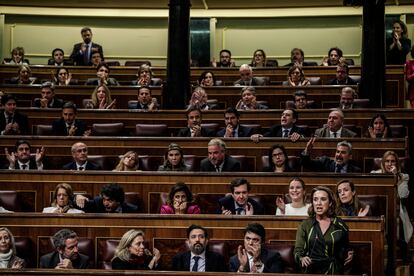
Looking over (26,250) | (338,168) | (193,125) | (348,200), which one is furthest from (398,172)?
(26,250)

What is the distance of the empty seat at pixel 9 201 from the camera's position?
7770mm

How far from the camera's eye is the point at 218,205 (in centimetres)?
770

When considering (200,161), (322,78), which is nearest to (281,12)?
(322,78)

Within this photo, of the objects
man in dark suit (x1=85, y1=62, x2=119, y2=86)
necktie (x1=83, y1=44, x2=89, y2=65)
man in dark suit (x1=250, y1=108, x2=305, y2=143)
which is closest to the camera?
man in dark suit (x1=250, y1=108, x2=305, y2=143)

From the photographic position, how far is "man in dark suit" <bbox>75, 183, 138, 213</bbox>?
23.7ft

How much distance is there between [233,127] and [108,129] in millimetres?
1331

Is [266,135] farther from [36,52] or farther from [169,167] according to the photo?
[36,52]

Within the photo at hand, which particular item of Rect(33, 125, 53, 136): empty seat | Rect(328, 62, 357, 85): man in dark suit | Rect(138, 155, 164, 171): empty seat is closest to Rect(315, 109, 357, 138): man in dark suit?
Rect(138, 155, 164, 171): empty seat

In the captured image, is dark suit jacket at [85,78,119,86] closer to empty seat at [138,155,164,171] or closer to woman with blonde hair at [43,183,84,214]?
empty seat at [138,155,164,171]

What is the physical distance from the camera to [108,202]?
23.8 feet

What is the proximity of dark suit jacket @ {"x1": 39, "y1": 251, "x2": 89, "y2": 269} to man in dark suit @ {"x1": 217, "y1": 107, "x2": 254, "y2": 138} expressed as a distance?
2.92 meters

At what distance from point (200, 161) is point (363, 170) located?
4.91 feet

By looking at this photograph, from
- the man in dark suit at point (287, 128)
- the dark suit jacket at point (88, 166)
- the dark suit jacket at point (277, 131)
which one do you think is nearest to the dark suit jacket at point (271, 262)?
the dark suit jacket at point (88, 166)

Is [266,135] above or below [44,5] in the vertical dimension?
below
